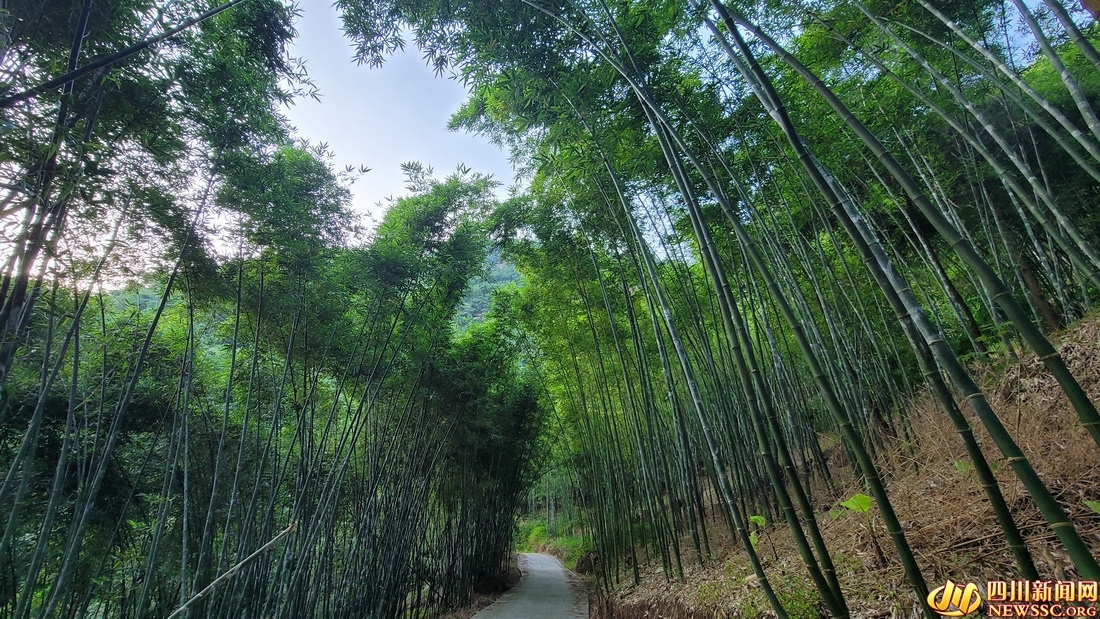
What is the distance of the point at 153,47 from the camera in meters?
2.37

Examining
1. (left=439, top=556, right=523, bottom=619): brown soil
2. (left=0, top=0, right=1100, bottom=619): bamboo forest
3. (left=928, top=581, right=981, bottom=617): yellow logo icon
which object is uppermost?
(left=0, top=0, right=1100, bottom=619): bamboo forest

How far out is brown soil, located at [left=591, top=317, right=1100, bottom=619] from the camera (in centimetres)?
162

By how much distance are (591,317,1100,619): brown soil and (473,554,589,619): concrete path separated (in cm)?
241

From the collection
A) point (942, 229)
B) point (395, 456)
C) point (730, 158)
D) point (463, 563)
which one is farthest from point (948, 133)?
point (463, 563)

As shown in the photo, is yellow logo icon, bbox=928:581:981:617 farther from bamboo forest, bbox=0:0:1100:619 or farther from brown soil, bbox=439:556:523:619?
brown soil, bbox=439:556:523:619

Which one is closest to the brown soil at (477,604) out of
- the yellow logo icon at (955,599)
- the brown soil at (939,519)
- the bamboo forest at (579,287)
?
the bamboo forest at (579,287)

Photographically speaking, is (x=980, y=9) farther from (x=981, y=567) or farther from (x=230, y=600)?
(x=230, y=600)

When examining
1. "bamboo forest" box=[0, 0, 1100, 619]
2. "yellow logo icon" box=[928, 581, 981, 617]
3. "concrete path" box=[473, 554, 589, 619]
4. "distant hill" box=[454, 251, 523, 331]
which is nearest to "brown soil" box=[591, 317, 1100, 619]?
"bamboo forest" box=[0, 0, 1100, 619]

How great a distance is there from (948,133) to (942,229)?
4188 millimetres

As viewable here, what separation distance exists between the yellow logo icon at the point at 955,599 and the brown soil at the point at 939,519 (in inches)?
9.5

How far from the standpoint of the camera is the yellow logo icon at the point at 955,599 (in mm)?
1041

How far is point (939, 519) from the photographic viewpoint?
1.88m

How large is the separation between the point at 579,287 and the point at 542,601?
4617 millimetres

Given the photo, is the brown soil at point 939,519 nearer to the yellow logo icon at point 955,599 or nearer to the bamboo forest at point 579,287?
the bamboo forest at point 579,287
